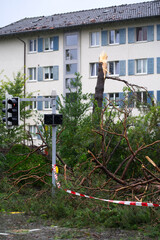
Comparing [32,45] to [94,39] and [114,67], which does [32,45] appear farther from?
[114,67]

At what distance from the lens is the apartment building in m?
42.7

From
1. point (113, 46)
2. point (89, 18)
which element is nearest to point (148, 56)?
point (113, 46)

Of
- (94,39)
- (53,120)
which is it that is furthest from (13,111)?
(94,39)

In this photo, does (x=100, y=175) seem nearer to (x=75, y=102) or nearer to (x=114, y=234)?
(x=114, y=234)

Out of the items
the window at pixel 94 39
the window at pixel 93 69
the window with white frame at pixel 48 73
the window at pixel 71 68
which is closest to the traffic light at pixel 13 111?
the window at pixel 93 69

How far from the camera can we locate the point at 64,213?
11.3 metres

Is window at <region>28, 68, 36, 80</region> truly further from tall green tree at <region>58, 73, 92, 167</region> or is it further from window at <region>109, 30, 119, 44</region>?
tall green tree at <region>58, 73, 92, 167</region>

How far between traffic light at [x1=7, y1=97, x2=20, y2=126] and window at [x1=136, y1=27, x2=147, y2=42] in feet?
93.1

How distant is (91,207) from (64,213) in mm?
633

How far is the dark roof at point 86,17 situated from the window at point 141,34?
1.29 m

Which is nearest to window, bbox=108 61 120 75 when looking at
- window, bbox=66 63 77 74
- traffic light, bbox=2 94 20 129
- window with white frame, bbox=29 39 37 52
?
window, bbox=66 63 77 74

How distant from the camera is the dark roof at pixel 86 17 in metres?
43.3

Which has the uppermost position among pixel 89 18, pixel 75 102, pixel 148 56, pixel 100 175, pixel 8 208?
pixel 89 18

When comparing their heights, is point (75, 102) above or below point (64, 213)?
above
